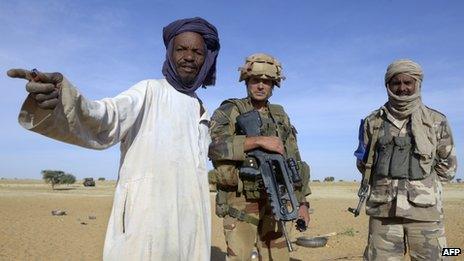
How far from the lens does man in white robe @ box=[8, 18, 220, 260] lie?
6.06 ft

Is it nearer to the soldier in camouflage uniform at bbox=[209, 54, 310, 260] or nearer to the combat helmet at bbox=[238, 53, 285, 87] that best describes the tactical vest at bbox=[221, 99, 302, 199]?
the soldier in camouflage uniform at bbox=[209, 54, 310, 260]

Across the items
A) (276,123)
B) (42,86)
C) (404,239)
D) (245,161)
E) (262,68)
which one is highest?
(262,68)

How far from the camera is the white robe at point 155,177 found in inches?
73.9

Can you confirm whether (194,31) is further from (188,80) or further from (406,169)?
(406,169)

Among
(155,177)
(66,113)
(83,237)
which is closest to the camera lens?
(66,113)

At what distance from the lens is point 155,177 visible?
6.47 feet

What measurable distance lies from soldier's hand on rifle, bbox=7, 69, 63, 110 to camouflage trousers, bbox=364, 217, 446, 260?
3.54 m

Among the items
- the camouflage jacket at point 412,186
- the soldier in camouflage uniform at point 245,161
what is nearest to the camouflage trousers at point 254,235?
the soldier in camouflage uniform at point 245,161

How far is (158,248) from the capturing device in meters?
1.92

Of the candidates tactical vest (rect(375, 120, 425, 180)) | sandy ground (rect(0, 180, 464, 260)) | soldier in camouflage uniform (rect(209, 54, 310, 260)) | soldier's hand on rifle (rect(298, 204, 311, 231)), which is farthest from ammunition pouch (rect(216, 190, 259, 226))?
sandy ground (rect(0, 180, 464, 260))

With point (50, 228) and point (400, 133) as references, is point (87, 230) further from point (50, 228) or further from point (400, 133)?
point (400, 133)

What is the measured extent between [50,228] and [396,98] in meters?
9.21

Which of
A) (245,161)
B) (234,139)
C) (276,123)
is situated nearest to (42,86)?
(234,139)

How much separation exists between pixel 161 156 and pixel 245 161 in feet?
6.24
